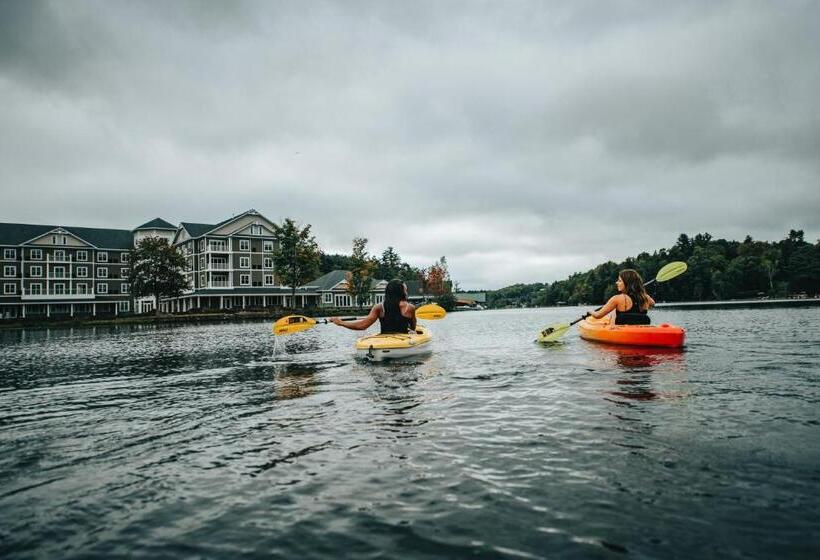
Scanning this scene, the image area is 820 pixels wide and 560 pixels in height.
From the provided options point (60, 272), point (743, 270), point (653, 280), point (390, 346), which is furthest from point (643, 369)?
point (743, 270)

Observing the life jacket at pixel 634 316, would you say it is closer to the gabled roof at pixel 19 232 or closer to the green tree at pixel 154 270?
the green tree at pixel 154 270

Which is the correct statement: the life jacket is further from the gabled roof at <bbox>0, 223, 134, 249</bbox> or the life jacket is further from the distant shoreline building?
the gabled roof at <bbox>0, 223, 134, 249</bbox>

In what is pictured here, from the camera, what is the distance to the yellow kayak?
14.6 metres

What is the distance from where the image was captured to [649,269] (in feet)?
465

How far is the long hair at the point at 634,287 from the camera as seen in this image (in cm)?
1612

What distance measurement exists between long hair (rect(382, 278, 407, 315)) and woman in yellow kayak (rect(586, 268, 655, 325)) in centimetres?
717

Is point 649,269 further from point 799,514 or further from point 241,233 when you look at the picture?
point 799,514

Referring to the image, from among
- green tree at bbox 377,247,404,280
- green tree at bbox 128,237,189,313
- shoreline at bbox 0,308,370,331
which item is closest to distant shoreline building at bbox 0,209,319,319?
green tree at bbox 128,237,189,313

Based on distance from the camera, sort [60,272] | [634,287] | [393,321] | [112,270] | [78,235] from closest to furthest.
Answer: [393,321], [634,287], [60,272], [78,235], [112,270]

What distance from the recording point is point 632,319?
17.0 metres

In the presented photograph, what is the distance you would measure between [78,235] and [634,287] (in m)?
101

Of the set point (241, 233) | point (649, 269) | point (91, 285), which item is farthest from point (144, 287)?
point (649, 269)

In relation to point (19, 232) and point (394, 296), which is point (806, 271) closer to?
point (394, 296)

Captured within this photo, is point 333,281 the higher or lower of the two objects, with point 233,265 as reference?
lower
